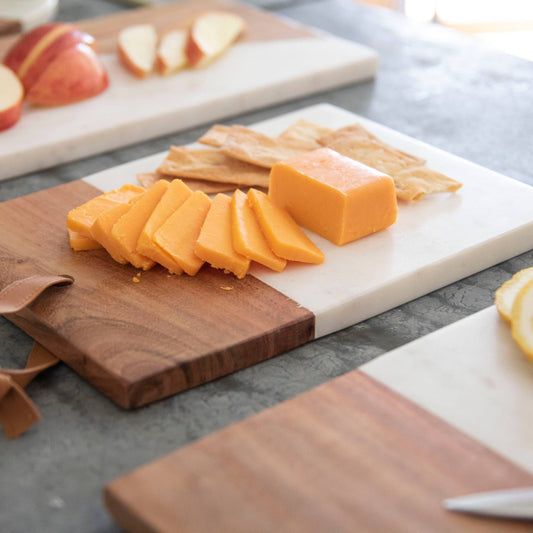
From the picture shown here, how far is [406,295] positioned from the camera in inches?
61.3

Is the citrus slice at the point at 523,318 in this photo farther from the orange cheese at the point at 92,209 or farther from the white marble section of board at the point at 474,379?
the orange cheese at the point at 92,209

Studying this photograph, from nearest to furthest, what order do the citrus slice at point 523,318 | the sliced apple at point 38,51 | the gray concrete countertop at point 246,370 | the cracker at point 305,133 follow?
the gray concrete countertop at point 246,370, the citrus slice at point 523,318, the cracker at point 305,133, the sliced apple at point 38,51

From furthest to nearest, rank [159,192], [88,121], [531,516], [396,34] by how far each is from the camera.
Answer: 1. [396,34]
2. [88,121]
3. [159,192]
4. [531,516]

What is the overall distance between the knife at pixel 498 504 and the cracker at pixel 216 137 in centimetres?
124

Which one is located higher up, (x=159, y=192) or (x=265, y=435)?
(x=159, y=192)

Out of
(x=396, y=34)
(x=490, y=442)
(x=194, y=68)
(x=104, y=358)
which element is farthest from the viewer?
(x=396, y=34)

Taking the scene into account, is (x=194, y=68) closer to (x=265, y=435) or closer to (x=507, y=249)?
(x=507, y=249)

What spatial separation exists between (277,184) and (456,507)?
34.4 inches

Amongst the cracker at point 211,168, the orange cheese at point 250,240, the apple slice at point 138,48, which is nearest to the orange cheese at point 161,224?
the orange cheese at point 250,240

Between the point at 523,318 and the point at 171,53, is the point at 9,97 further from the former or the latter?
the point at 523,318

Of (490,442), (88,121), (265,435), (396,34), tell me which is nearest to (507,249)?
(490,442)

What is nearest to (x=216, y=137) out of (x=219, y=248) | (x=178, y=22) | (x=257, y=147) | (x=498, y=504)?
(x=257, y=147)

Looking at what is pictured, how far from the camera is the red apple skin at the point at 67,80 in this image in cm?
228

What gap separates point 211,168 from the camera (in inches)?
74.0
